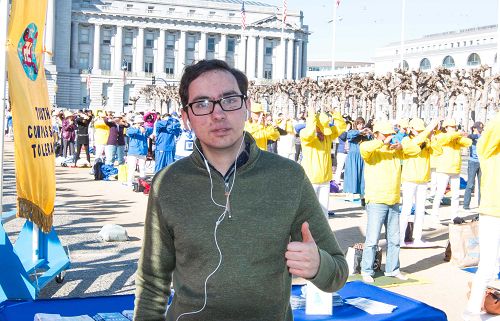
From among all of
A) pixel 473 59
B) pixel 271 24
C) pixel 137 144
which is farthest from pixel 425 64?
pixel 137 144

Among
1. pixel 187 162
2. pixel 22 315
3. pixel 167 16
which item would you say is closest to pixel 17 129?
pixel 22 315

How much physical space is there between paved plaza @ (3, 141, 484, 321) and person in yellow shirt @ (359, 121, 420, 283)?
395 millimetres

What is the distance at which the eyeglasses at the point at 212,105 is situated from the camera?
2.31m

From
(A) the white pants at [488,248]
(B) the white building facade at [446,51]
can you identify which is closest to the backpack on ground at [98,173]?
(A) the white pants at [488,248]

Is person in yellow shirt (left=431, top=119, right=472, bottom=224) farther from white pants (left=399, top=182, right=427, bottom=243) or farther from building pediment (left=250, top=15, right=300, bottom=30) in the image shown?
building pediment (left=250, top=15, right=300, bottom=30)

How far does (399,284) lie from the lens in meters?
7.38

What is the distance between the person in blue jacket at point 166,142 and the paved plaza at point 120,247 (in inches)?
37.7

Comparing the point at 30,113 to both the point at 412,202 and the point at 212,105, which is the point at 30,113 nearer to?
the point at 212,105

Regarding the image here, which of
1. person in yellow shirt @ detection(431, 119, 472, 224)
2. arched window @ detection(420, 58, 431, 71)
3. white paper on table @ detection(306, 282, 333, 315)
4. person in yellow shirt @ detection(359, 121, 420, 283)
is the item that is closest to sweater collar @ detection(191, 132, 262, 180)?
white paper on table @ detection(306, 282, 333, 315)

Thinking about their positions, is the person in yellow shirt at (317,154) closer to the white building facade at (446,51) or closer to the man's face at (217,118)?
the man's face at (217,118)

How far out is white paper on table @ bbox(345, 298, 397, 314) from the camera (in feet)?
15.5

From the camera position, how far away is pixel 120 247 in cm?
896

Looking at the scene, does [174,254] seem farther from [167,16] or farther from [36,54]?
[167,16]

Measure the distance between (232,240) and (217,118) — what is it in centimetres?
40
